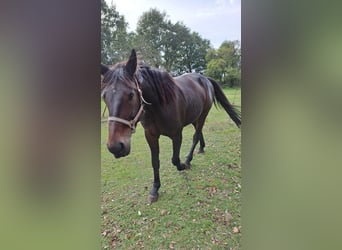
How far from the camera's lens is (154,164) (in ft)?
3.71

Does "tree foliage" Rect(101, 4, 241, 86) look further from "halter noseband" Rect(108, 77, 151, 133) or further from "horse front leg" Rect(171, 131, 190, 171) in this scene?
"horse front leg" Rect(171, 131, 190, 171)

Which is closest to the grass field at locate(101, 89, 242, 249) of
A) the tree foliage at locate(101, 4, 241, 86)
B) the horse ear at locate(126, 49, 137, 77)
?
the tree foliage at locate(101, 4, 241, 86)

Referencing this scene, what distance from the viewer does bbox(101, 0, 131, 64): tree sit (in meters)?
1.07

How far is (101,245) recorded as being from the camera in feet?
3.47

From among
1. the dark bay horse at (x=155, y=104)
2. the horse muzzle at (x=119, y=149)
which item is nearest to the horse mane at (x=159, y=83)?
the dark bay horse at (x=155, y=104)

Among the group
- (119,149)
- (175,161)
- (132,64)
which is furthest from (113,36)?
(175,161)

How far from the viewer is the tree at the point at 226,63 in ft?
3.71

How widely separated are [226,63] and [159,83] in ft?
0.98

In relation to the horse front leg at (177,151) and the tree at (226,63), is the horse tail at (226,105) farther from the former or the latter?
the horse front leg at (177,151)

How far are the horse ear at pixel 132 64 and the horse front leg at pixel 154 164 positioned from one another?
0.27m
